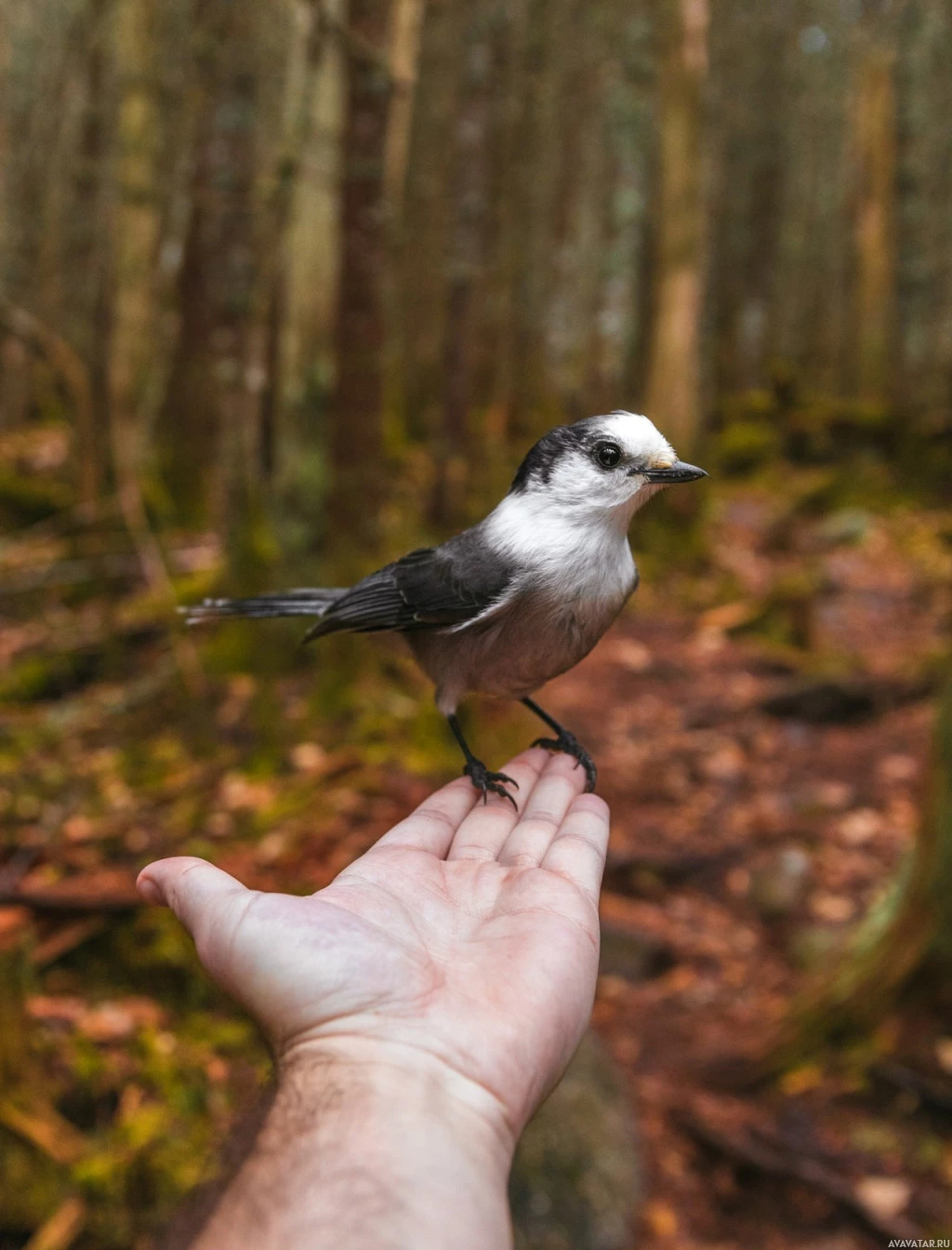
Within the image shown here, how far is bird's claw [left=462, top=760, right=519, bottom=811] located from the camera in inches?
98.7

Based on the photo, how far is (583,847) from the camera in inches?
84.1

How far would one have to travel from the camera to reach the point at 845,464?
10.8 metres

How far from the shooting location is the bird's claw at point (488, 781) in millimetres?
2508

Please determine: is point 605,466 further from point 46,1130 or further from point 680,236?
point 680,236

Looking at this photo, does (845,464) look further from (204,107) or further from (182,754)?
(182,754)

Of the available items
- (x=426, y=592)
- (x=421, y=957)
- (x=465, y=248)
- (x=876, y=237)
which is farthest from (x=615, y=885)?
(x=876, y=237)

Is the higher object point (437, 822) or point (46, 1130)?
point (437, 822)

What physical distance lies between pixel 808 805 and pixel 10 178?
24.3 ft

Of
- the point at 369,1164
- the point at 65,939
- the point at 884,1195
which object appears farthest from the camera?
the point at 65,939

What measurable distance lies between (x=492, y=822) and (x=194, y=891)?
2.63 ft

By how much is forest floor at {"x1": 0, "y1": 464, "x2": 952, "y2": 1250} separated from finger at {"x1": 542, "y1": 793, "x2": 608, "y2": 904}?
1043 mm

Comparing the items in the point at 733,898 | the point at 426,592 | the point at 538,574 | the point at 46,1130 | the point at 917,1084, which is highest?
the point at 538,574

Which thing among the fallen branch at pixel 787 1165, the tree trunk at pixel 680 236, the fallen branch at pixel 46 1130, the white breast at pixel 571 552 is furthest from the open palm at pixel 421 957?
the fallen branch at pixel 787 1165

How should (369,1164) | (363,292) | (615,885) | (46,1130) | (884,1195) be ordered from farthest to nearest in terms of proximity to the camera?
(615,885), (363,292), (884,1195), (46,1130), (369,1164)
